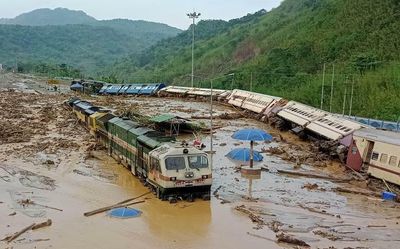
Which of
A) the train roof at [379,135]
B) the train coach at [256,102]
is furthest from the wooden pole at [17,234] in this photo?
the train coach at [256,102]

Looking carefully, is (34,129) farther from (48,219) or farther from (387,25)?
(387,25)

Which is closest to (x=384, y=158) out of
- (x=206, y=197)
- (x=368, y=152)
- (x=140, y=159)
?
(x=368, y=152)

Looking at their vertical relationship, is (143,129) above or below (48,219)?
above

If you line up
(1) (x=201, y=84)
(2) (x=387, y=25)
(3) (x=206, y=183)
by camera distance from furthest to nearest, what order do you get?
(1) (x=201, y=84)
(2) (x=387, y=25)
(3) (x=206, y=183)

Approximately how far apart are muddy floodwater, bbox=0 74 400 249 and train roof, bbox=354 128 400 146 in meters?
2.31

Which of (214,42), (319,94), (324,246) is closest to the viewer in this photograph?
(324,246)

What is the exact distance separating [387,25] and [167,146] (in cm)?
3913

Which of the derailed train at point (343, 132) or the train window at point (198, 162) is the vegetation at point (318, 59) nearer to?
the derailed train at point (343, 132)

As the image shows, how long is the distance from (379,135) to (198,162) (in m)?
10.2

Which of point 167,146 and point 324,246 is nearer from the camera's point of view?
point 324,246

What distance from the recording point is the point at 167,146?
21.3 metres

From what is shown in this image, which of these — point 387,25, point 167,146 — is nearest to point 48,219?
point 167,146

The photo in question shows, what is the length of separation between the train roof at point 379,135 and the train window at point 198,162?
8.94 metres

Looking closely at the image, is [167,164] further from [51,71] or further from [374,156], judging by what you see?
[51,71]
